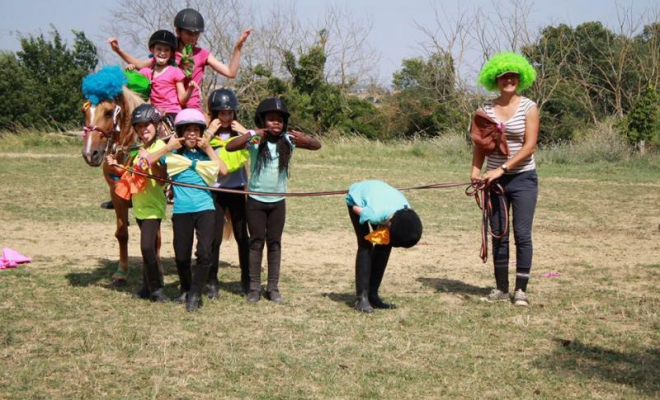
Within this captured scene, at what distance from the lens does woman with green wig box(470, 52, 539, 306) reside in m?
6.40

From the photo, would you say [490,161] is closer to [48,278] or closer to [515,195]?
[515,195]

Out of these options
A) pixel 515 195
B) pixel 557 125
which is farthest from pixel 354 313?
pixel 557 125

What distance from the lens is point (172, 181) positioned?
6234 millimetres

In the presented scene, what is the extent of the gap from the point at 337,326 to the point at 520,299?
1.67 metres

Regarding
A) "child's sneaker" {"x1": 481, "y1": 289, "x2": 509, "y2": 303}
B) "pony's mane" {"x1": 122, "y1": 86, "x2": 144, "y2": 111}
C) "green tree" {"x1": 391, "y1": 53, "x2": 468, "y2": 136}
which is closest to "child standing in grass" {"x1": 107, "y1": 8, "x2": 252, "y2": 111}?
"pony's mane" {"x1": 122, "y1": 86, "x2": 144, "y2": 111}

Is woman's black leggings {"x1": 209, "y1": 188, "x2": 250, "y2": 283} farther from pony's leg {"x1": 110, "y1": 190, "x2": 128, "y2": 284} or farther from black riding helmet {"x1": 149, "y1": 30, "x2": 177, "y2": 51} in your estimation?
black riding helmet {"x1": 149, "y1": 30, "x2": 177, "y2": 51}

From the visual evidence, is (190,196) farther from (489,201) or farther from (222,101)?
(489,201)

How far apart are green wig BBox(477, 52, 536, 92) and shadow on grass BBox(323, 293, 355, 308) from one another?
7.10 feet

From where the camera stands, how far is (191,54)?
750 centimetres

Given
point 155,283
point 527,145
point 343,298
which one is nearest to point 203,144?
point 155,283

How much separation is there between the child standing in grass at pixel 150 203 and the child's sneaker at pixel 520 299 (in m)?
2.90

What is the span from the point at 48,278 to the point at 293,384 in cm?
375

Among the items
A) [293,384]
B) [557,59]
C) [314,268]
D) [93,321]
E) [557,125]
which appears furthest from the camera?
[557,59]

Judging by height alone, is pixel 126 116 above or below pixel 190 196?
above
